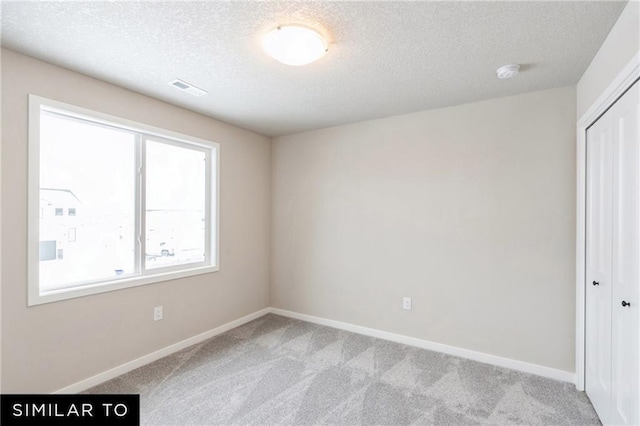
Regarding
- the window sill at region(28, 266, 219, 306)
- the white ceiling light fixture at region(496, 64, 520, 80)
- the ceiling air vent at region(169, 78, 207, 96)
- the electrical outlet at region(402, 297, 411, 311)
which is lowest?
the electrical outlet at region(402, 297, 411, 311)

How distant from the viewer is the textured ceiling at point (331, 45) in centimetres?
163

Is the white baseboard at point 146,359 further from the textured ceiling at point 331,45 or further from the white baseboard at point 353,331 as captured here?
the textured ceiling at point 331,45

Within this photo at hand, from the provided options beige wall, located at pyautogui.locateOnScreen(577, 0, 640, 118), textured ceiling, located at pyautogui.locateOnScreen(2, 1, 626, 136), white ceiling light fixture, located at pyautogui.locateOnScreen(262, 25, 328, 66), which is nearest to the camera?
beige wall, located at pyautogui.locateOnScreen(577, 0, 640, 118)

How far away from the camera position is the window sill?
2.18 m

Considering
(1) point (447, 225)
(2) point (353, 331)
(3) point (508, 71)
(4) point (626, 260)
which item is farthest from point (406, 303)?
(3) point (508, 71)

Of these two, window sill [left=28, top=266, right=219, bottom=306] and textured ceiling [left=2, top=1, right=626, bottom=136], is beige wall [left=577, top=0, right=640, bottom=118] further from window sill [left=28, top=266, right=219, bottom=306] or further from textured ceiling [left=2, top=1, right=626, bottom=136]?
window sill [left=28, top=266, right=219, bottom=306]

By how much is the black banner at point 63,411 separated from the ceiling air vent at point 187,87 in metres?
2.28

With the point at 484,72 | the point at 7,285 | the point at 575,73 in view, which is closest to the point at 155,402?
the point at 7,285

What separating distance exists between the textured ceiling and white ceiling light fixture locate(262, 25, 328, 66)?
51 mm

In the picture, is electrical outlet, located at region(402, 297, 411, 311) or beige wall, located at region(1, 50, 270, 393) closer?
beige wall, located at region(1, 50, 270, 393)

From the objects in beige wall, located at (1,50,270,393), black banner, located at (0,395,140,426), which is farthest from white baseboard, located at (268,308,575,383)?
black banner, located at (0,395,140,426)

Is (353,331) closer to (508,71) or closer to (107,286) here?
(107,286)

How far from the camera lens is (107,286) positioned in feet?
8.41

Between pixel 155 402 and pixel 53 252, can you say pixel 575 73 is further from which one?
pixel 53 252
